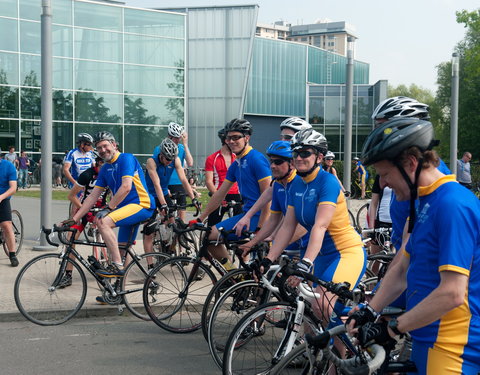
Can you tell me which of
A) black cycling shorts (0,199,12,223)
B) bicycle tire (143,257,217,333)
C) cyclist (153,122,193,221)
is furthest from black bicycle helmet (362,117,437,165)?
black cycling shorts (0,199,12,223)

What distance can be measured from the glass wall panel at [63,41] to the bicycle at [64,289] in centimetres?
2935

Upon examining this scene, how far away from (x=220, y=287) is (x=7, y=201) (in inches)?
213

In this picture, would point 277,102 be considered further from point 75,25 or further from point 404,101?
point 404,101

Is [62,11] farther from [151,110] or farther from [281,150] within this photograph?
[281,150]

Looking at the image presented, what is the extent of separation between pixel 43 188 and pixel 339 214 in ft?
24.2

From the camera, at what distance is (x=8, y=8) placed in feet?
108

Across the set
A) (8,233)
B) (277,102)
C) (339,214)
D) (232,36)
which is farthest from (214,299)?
(277,102)

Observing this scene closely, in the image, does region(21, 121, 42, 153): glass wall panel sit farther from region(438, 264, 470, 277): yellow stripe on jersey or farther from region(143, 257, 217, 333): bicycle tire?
region(438, 264, 470, 277): yellow stripe on jersey

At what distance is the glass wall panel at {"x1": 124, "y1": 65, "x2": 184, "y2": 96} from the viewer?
120 feet

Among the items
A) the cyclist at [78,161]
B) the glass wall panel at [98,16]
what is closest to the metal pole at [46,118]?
the cyclist at [78,161]

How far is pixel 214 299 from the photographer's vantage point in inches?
216

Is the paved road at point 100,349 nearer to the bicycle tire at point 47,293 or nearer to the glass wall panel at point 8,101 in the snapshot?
the bicycle tire at point 47,293

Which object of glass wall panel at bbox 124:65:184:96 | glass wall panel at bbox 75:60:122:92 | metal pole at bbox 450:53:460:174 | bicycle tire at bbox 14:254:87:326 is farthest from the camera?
glass wall panel at bbox 124:65:184:96

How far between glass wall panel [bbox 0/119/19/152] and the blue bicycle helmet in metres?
30.7
